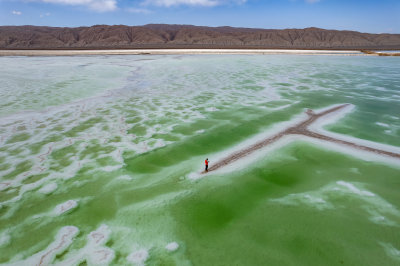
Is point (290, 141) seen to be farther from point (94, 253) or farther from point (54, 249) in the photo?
point (54, 249)

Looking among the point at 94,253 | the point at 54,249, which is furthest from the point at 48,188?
the point at 94,253

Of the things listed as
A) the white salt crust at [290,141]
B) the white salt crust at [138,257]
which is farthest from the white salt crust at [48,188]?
the white salt crust at [290,141]

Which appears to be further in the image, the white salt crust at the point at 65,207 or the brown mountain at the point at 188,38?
the brown mountain at the point at 188,38

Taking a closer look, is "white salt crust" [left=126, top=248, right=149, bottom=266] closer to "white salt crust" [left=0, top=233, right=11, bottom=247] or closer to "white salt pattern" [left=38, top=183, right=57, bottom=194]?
"white salt crust" [left=0, top=233, right=11, bottom=247]

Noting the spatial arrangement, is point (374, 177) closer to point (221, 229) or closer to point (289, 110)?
point (221, 229)

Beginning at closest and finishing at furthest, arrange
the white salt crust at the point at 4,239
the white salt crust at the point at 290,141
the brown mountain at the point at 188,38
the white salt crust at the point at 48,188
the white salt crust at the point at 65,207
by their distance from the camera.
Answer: the white salt crust at the point at 4,239 → the white salt crust at the point at 65,207 → the white salt crust at the point at 48,188 → the white salt crust at the point at 290,141 → the brown mountain at the point at 188,38

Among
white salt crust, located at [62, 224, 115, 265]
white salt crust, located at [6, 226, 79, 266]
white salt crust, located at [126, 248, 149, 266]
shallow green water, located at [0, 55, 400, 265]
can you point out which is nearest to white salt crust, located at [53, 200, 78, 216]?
shallow green water, located at [0, 55, 400, 265]

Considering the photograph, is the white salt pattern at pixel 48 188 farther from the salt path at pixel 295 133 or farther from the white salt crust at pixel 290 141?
the salt path at pixel 295 133

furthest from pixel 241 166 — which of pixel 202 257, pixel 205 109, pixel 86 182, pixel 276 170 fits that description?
pixel 205 109

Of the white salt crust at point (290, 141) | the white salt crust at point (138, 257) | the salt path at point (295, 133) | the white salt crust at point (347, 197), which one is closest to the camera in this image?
the white salt crust at point (138, 257)
